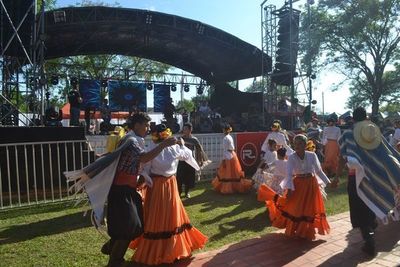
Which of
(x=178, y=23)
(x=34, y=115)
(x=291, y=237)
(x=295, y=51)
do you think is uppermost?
(x=178, y=23)

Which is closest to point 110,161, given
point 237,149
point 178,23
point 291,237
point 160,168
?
point 160,168

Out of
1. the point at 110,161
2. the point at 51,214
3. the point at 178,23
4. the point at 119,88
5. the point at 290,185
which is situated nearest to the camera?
the point at 110,161

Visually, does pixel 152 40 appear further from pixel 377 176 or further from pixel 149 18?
pixel 377 176

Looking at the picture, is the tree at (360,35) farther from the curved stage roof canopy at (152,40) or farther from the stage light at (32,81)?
the stage light at (32,81)

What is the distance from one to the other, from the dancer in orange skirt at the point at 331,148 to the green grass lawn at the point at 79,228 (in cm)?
328

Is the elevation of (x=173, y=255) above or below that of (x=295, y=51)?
below

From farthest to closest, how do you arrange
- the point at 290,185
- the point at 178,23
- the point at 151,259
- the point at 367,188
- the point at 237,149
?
the point at 178,23, the point at 237,149, the point at 290,185, the point at 367,188, the point at 151,259

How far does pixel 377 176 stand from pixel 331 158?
7816mm

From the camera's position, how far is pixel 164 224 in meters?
4.95

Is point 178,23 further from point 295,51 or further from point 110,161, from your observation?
point 110,161

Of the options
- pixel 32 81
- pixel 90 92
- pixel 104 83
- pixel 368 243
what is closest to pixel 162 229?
pixel 368 243

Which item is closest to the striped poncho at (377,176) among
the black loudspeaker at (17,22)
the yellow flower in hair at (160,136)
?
the yellow flower in hair at (160,136)

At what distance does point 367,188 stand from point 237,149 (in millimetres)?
7308

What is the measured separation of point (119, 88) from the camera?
19.5 meters
